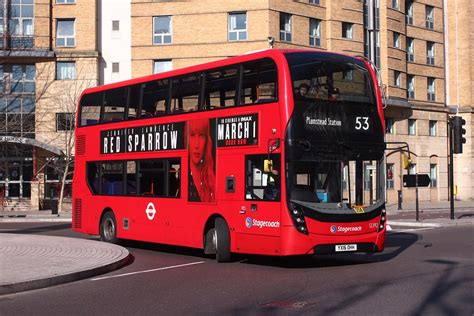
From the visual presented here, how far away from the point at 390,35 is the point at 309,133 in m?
39.1

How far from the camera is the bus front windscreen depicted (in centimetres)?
1245

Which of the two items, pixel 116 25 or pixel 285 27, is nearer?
pixel 285 27

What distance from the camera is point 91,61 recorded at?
42719 millimetres

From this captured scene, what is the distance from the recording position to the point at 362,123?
13344 mm

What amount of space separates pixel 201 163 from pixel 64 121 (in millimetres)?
29806

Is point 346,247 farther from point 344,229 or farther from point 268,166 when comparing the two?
point 268,166

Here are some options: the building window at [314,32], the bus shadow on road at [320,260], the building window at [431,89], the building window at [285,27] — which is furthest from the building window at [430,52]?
the bus shadow on road at [320,260]

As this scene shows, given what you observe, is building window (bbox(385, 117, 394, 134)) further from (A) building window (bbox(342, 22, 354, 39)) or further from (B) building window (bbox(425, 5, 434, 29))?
(B) building window (bbox(425, 5, 434, 29))

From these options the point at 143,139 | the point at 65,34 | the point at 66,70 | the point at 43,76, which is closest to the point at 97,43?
the point at 65,34

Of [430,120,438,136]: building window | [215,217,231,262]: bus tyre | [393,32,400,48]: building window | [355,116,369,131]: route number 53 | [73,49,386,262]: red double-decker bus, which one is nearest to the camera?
[73,49,386,262]: red double-decker bus

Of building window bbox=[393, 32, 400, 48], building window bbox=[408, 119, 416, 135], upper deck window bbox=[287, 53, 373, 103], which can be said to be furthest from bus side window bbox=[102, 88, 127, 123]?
building window bbox=[408, 119, 416, 135]

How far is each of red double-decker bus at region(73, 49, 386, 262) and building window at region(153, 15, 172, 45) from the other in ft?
90.5

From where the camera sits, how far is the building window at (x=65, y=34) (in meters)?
43.1

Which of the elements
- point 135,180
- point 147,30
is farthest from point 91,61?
point 135,180
